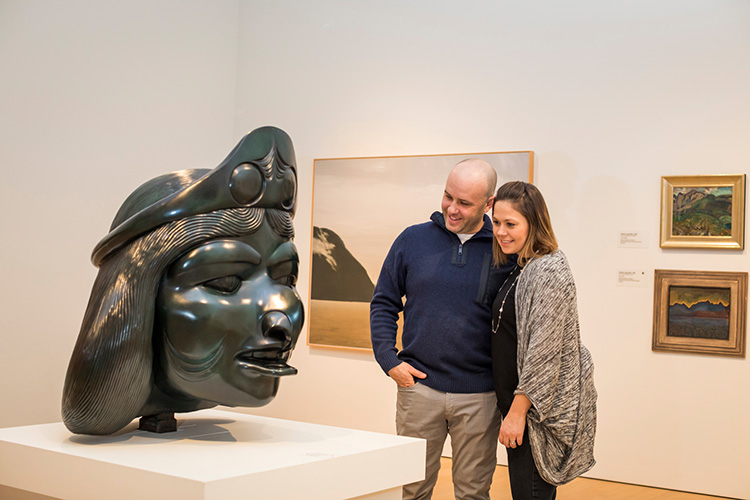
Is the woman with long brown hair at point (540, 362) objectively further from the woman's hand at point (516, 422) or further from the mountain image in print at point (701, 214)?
the mountain image in print at point (701, 214)

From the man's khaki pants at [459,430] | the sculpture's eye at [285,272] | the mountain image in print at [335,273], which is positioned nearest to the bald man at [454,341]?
the man's khaki pants at [459,430]

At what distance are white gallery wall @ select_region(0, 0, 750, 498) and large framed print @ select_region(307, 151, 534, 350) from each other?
0.13m

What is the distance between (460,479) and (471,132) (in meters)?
2.99

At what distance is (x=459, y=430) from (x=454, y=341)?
0.33 m

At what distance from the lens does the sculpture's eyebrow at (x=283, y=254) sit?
6.17 ft

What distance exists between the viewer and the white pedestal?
4.82 feet

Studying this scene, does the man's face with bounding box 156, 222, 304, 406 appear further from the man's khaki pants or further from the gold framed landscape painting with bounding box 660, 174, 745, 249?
the gold framed landscape painting with bounding box 660, 174, 745, 249

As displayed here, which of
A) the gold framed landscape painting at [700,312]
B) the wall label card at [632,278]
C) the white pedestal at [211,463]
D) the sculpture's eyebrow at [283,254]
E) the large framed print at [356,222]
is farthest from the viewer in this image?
the large framed print at [356,222]

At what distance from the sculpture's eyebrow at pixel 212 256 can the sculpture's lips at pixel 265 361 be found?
225 millimetres

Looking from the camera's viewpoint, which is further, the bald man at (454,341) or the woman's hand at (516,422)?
the bald man at (454,341)

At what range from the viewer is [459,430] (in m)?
2.71

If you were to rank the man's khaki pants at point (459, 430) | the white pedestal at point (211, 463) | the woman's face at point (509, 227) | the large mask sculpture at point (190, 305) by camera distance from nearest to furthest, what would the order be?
1. the white pedestal at point (211, 463)
2. the large mask sculpture at point (190, 305)
3. the woman's face at point (509, 227)
4. the man's khaki pants at point (459, 430)

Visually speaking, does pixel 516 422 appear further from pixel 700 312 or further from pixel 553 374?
pixel 700 312

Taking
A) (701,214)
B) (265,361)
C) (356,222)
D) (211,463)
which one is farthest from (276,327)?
(356,222)
